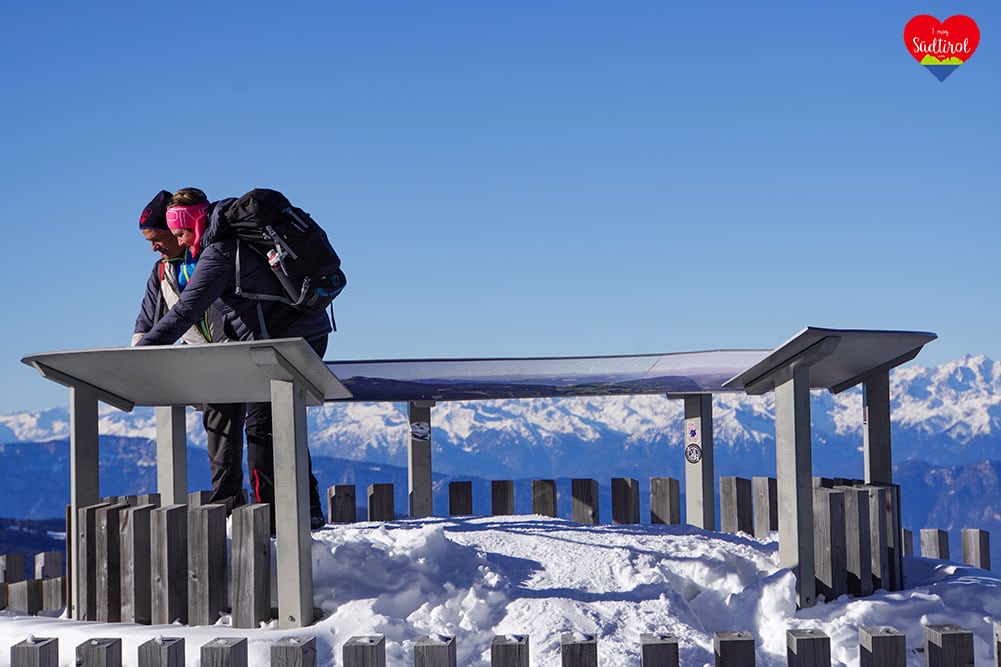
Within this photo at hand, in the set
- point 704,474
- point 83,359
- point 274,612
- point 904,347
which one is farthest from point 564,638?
point 704,474

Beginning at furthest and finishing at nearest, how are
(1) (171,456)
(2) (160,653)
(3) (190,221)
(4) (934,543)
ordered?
(4) (934,543)
(1) (171,456)
(3) (190,221)
(2) (160,653)

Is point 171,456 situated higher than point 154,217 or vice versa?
point 154,217

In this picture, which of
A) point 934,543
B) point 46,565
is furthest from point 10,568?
point 934,543

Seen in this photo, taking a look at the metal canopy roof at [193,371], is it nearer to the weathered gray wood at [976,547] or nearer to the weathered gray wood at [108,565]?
the weathered gray wood at [108,565]

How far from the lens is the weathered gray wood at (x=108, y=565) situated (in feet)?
18.5

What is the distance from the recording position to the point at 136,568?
5547mm

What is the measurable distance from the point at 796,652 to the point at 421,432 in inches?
218

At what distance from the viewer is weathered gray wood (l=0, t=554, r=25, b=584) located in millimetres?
7805

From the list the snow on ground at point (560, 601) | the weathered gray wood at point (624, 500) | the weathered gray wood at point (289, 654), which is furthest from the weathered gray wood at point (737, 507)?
the weathered gray wood at point (289, 654)

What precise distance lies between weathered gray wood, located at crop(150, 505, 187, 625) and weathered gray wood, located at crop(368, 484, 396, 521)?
12.2ft

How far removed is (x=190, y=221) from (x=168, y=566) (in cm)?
202

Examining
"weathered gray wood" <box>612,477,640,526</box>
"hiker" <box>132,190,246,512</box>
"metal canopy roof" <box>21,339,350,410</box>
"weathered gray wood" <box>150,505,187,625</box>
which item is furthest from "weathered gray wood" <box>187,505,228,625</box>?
"weathered gray wood" <box>612,477,640,526</box>

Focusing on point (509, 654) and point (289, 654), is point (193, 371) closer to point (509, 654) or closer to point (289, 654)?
point (289, 654)

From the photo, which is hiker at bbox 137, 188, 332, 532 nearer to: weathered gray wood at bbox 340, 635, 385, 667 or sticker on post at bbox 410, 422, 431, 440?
weathered gray wood at bbox 340, 635, 385, 667
